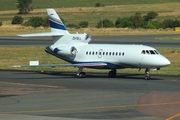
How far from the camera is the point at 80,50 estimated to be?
144 ft

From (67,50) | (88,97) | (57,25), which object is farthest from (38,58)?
(88,97)

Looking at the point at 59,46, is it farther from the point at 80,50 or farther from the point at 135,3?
the point at 135,3

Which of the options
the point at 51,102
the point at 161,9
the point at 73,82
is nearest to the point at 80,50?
the point at 73,82

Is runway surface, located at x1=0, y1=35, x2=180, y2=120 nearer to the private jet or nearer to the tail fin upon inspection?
the private jet

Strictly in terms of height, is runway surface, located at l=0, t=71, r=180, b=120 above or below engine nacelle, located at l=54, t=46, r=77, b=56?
below

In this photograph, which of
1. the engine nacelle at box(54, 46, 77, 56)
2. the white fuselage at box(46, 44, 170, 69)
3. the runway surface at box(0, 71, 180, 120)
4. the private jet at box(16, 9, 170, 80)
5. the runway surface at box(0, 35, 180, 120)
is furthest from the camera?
the engine nacelle at box(54, 46, 77, 56)

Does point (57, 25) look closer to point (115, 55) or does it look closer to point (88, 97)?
point (115, 55)

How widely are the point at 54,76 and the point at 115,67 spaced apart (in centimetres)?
480

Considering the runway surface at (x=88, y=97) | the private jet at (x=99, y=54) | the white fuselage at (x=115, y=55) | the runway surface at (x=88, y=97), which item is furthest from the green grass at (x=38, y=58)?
the white fuselage at (x=115, y=55)

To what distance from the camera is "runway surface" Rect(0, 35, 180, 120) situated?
25.4 m

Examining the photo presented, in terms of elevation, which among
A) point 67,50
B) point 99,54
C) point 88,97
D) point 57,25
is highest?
point 57,25

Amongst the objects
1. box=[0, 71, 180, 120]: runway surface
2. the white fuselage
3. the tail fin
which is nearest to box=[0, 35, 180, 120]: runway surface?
box=[0, 71, 180, 120]: runway surface

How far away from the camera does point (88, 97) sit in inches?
1233

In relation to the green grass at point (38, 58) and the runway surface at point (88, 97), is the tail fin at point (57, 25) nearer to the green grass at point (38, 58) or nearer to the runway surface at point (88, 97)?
the runway surface at point (88, 97)
